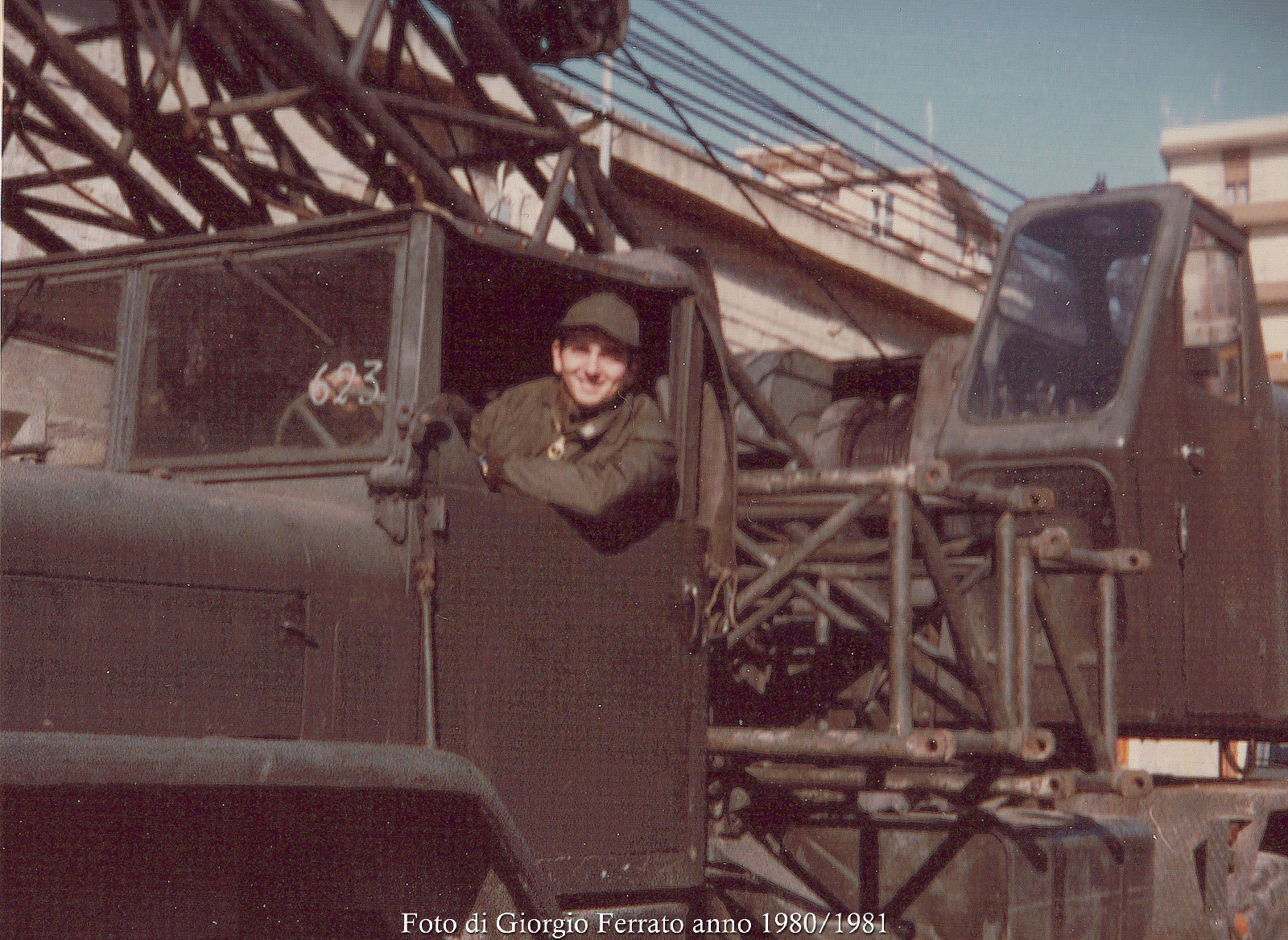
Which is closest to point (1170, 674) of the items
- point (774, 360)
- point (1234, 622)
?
point (1234, 622)

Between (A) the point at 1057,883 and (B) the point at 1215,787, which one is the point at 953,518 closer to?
(B) the point at 1215,787

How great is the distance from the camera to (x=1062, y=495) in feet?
20.6

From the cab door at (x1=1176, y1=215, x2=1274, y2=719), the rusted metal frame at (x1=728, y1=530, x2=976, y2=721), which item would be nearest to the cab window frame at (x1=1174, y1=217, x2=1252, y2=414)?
the cab door at (x1=1176, y1=215, x2=1274, y2=719)

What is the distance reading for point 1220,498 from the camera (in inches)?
258

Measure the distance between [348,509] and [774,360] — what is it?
13.5ft

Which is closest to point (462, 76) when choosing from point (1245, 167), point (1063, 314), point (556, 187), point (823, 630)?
point (556, 187)

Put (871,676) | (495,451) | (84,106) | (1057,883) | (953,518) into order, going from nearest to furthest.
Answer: (495,451) < (1057,883) < (871,676) < (953,518) < (84,106)

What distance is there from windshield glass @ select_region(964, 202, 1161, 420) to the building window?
1122 cm

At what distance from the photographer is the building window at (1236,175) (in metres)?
17.8

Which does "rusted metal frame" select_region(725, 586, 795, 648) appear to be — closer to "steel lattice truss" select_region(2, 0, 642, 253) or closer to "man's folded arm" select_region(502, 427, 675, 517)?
"man's folded arm" select_region(502, 427, 675, 517)

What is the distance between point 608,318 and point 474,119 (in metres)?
2.54

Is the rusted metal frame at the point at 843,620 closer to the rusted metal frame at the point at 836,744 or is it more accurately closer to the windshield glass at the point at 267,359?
the rusted metal frame at the point at 836,744

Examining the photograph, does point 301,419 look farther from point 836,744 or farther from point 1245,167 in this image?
point 1245,167

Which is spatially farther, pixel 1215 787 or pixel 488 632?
pixel 1215 787
